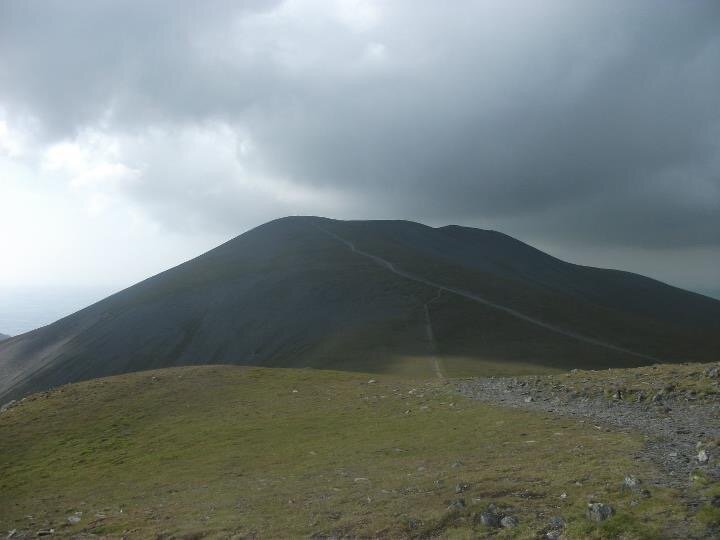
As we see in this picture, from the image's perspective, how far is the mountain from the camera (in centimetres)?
7275

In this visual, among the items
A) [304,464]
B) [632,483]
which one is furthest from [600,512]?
[304,464]

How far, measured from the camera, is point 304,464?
→ 78.7 ft

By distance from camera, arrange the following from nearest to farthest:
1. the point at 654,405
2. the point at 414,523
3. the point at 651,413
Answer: the point at 414,523, the point at 651,413, the point at 654,405

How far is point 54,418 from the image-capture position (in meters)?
38.2

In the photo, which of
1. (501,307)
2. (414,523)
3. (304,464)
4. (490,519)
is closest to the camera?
(490,519)

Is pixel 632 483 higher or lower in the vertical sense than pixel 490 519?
higher

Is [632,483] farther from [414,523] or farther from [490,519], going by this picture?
[414,523]

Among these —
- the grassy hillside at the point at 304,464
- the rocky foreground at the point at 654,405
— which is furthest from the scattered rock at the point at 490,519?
the rocky foreground at the point at 654,405

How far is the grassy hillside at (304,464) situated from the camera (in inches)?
589

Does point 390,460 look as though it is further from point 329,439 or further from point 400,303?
point 400,303

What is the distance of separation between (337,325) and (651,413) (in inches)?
3052

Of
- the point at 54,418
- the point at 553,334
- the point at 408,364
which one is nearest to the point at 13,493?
the point at 54,418

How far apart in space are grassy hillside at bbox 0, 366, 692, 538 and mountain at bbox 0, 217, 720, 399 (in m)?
24.7

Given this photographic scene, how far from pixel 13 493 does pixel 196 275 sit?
146 m
